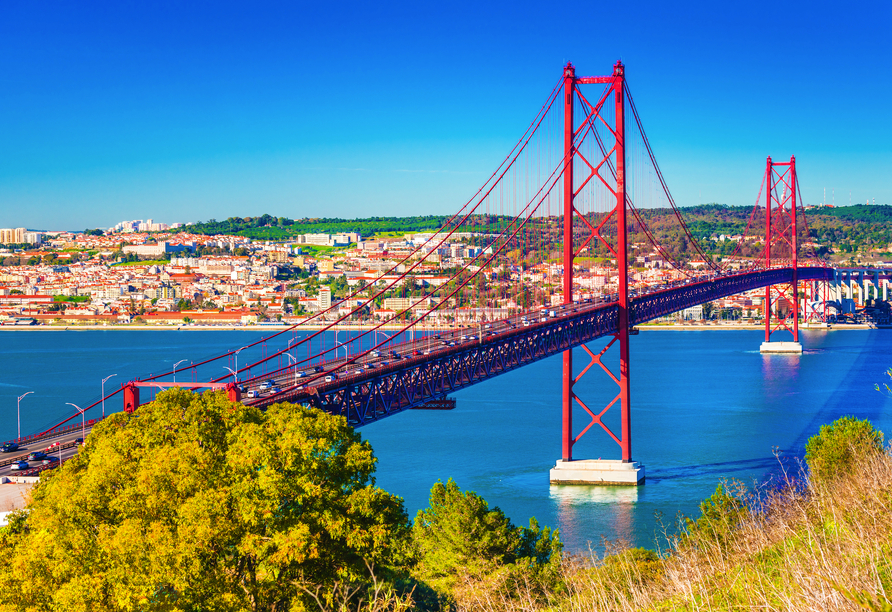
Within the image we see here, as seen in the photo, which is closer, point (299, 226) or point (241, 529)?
point (241, 529)

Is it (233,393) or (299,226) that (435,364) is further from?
(299,226)

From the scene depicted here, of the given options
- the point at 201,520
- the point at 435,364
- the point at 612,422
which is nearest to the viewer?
the point at 201,520

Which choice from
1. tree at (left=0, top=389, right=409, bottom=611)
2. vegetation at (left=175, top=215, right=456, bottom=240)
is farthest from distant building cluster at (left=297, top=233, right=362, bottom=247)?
tree at (left=0, top=389, right=409, bottom=611)

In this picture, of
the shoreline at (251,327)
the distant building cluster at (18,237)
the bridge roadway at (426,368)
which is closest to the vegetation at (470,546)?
the bridge roadway at (426,368)

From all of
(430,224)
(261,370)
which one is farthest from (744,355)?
(430,224)

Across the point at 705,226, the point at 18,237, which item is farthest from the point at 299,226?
the point at 705,226
